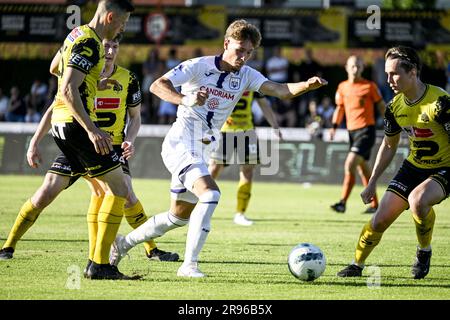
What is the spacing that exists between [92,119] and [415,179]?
2.92 m

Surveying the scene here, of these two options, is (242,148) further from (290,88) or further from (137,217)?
(290,88)

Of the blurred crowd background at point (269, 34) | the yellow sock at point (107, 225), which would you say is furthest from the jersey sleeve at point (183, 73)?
the blurred crowd background at point (269, 34)

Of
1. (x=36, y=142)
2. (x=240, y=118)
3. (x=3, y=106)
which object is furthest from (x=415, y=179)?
(x=3, y=106)

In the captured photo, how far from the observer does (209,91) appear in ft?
27.1

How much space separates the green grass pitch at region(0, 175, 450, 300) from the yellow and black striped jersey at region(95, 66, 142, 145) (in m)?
1.31

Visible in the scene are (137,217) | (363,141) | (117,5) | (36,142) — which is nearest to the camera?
(117,5)

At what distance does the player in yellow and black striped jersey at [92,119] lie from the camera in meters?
7.16

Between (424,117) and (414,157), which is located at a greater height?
(424,117)

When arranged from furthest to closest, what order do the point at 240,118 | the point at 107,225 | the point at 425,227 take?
the point at 240,118 < the point at 425,227 < the point at 107,225

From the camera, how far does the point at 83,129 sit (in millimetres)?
7422

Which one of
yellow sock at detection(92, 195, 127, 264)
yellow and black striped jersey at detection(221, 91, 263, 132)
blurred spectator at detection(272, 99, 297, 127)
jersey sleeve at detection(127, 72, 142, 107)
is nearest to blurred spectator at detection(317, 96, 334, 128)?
blurred spectator at detection(272, 99, 297, 127)

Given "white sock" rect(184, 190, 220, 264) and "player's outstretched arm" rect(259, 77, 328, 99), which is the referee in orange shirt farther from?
"white sock" rect(184, 190, 220, 264)
